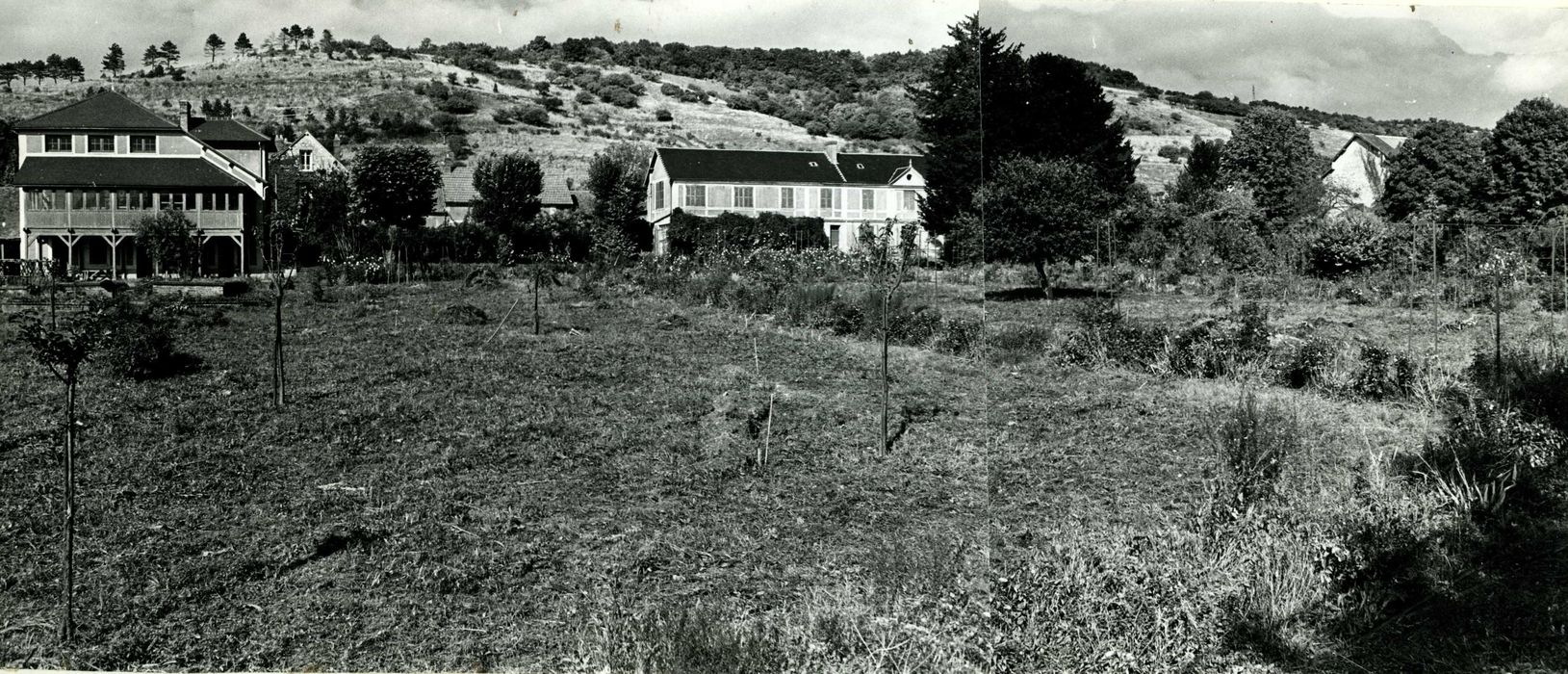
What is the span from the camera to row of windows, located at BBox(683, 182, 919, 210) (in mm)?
9648

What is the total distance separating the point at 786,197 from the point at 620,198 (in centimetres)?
183

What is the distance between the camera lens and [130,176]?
5258 mm

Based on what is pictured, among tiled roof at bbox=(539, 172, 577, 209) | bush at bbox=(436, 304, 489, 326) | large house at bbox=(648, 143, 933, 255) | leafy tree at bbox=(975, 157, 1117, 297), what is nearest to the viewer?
large house at bbox=(648, 143, 933, 255)

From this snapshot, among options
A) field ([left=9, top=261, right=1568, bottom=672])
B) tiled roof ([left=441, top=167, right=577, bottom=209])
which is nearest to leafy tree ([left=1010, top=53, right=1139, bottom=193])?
field ([left=9, top=261, right=1568, bottom=672])

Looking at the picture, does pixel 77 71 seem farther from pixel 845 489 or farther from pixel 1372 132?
pixel 1372 132

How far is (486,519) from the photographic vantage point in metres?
4.28

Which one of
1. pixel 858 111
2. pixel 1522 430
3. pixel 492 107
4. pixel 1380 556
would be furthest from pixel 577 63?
pixel 1522 430

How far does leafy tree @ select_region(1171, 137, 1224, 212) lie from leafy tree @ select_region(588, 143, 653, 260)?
4.61m

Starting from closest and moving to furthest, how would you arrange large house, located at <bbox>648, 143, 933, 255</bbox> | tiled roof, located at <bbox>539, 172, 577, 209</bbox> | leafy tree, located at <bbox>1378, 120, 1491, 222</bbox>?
leafy tree, located at <bbox>1378, 120, 1491, 222</bbox>, large house, located at <bbox>648, 143, 933, 255</bbox>, tiled roof, located at <bbox>539, 172, 577, 209</bbox>

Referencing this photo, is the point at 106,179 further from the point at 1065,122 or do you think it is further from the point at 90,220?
the point at 1065,122

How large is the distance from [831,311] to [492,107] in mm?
4069

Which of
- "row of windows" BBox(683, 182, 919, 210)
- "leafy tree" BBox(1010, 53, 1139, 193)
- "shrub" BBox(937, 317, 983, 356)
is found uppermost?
"leafy tree" BBox(1010, 53, 1139, 193)

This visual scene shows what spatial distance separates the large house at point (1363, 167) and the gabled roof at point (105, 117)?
6679 mm

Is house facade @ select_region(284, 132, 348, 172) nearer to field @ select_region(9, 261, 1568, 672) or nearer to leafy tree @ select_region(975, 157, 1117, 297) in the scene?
field @ select_region(9, 261, 1568, 672)
